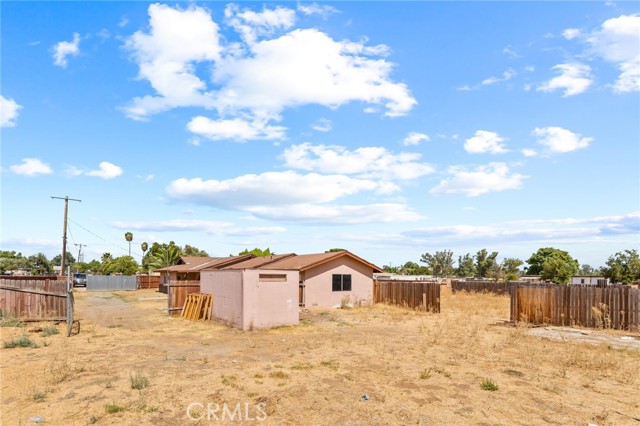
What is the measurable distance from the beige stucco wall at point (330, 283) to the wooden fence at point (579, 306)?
12066 mm

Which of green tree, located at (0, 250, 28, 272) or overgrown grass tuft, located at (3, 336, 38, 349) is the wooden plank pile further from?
green tree, located at (0, 250, 28, 272)

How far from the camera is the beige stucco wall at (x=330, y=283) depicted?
27.7 metres

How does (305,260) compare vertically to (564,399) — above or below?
above

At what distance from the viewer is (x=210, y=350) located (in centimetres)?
1333

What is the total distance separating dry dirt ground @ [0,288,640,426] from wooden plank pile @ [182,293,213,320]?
13.9ft

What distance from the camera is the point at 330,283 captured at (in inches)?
1123

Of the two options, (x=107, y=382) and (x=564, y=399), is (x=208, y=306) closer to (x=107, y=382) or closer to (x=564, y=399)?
(x=107, y=382)

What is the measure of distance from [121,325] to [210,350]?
7963 millimetres

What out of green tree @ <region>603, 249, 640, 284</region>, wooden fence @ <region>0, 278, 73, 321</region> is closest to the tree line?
green tree @ <region>603, 249, 640, 284</region>

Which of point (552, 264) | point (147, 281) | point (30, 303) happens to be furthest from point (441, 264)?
point (30, 303)

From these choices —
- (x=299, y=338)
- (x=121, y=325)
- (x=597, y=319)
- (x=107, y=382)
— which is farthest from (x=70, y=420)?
(x=597, y=319)

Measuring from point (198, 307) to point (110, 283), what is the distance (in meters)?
38.0

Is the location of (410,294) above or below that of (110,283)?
above

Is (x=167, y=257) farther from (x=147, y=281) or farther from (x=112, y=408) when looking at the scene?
(x=112, y=408)
